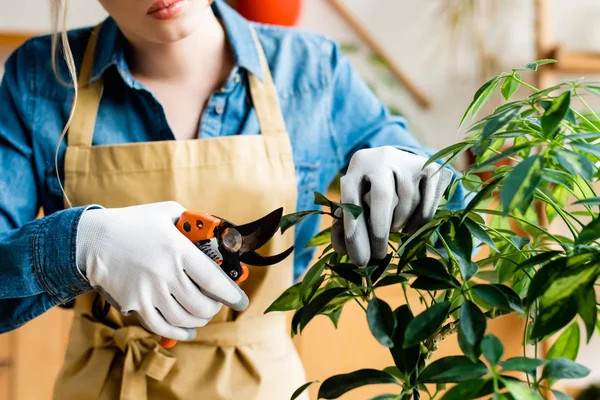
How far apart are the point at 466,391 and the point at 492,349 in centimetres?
4

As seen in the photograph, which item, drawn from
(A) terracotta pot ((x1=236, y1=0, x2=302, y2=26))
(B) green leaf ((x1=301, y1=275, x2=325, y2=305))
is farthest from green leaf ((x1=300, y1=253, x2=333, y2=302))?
(A) terracotta pot ((x1=236, y1=0, x2=302, y2=26))

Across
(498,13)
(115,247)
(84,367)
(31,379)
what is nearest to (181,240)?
(115,247)

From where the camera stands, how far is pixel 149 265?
0.80 meters

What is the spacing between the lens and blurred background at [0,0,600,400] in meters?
1.85

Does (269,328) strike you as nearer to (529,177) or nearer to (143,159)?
(143,159)

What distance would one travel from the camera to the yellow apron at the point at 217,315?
99cm

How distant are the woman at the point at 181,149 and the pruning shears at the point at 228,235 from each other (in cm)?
5

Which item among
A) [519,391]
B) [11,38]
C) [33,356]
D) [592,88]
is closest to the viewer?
[519,391]

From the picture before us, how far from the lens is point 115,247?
805 mm

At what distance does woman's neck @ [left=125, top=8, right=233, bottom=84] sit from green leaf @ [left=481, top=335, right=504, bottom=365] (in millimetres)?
691

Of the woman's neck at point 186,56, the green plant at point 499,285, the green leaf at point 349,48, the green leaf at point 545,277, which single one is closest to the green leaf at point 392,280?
the green plant at point 499,285

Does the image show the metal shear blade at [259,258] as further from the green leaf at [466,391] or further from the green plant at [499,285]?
the green leaf at [466,391]

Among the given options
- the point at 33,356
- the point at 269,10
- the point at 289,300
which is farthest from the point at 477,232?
the point at 33,356

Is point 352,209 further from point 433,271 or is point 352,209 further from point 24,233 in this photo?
point 24,233
